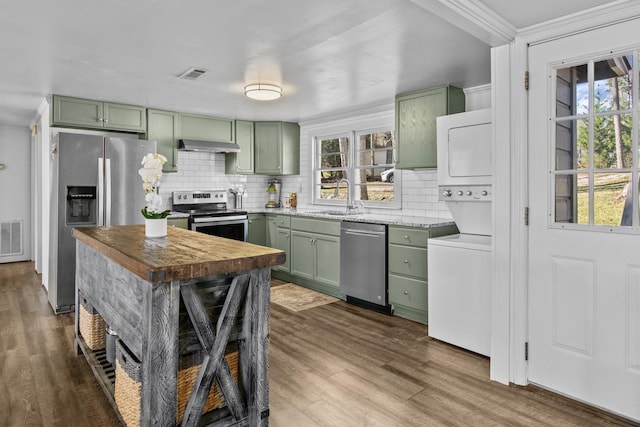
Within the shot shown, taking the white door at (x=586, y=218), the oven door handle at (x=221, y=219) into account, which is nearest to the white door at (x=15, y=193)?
the oven door handle at (x=221, y=219)

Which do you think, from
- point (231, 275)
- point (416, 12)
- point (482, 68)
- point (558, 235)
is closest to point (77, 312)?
point (231, 275)

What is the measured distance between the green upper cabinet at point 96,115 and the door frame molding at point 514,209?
4.06m

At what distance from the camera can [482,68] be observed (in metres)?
3.36

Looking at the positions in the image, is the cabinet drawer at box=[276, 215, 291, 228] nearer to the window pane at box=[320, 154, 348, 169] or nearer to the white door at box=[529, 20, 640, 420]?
the window pane at box=[320, 154, 348, 169]

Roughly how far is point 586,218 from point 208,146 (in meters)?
4.37

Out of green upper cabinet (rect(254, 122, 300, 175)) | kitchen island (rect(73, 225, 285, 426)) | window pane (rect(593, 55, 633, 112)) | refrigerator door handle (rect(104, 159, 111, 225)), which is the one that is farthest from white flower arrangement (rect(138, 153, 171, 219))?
green upper cabinet (rect(254, 122, 300, 175))

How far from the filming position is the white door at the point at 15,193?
6.43m

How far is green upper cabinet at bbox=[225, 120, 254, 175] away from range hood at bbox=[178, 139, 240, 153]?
18 centimetres

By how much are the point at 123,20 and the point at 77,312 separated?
7.08 feet

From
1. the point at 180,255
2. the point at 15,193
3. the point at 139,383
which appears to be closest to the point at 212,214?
the point at 180,255

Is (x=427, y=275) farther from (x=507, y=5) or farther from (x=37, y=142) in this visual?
(x=37, y=142)

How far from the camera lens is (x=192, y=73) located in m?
3.51

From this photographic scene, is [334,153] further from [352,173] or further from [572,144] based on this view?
[572,144]

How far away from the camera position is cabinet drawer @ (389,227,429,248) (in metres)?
3.65
